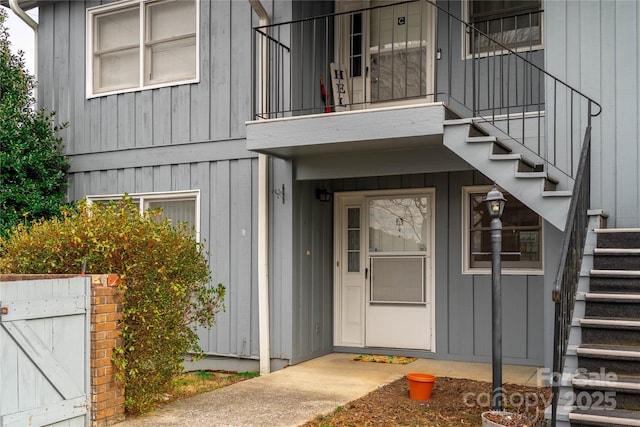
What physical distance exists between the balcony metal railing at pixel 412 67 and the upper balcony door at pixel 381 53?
0.01 metres

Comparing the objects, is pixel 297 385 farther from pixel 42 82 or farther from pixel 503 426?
pixel 42 82

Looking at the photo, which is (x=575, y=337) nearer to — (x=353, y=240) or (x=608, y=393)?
(x=608, y=393)

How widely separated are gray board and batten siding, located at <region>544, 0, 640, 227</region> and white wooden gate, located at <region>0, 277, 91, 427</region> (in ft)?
15.5

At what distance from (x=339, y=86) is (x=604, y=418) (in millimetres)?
5520

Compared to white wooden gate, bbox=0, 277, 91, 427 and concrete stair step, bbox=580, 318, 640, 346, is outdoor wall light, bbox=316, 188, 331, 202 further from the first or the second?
concrete stair step, bbox=580, 318, 640, 346

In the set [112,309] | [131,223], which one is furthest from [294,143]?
[112,309]

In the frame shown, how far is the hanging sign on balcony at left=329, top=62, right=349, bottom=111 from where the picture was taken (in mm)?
8531

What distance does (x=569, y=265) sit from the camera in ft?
15.6

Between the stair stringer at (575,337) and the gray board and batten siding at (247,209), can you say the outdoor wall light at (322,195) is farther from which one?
the stair stringer at (575,337)

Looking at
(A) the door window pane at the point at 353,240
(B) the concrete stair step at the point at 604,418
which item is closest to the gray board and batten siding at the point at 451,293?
(A) the door window pane at the point at 353,240

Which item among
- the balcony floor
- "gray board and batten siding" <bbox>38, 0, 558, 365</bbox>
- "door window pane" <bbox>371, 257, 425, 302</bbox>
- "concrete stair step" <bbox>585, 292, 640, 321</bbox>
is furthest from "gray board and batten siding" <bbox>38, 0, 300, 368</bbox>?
"concrete stair step" <bbox>585, 292, 640, 321</bbox>

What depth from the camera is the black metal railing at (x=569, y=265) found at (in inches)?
171

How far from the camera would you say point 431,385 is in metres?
6.07

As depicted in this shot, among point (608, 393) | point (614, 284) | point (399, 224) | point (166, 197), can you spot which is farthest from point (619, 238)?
point (166, 197)
